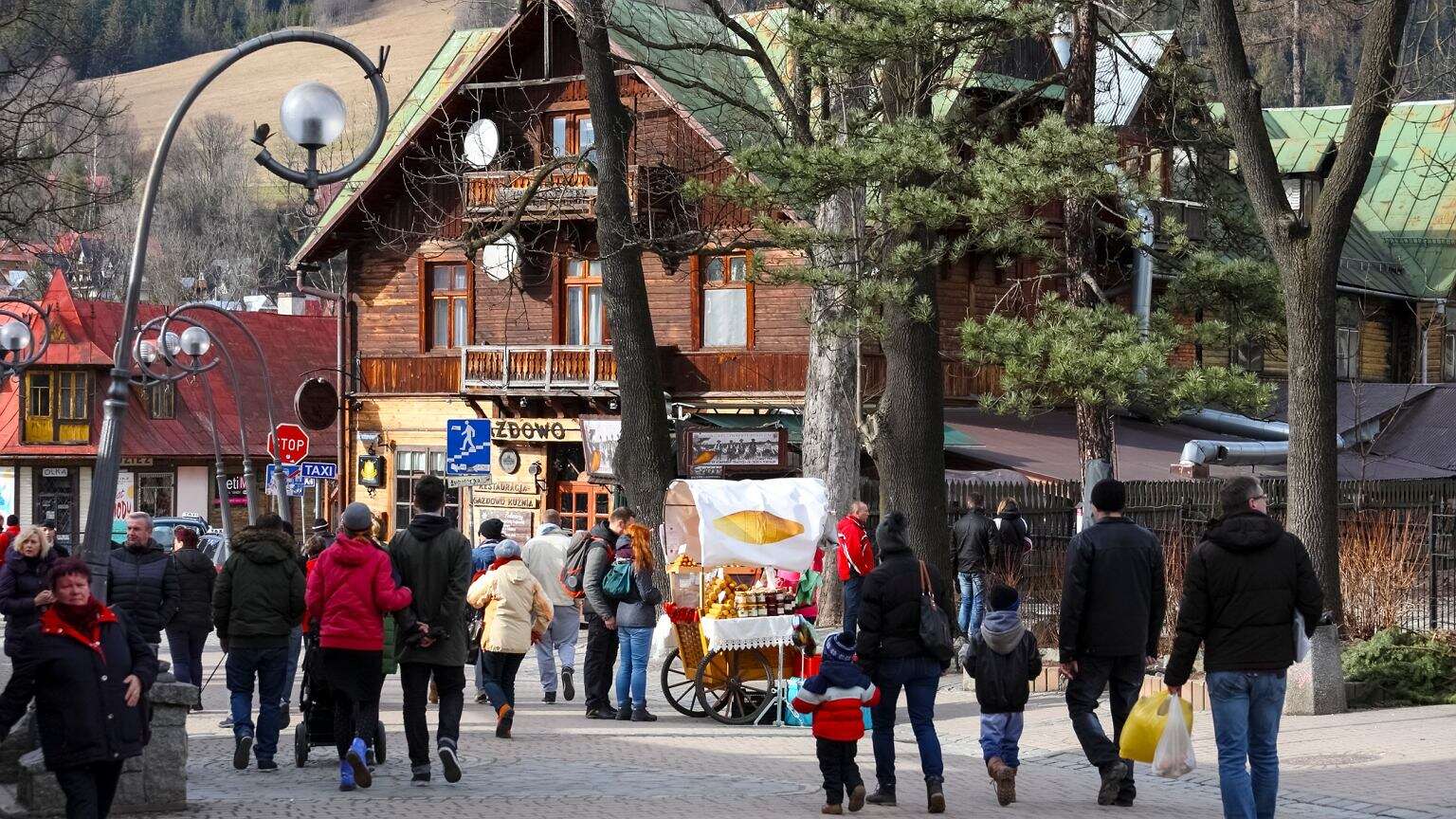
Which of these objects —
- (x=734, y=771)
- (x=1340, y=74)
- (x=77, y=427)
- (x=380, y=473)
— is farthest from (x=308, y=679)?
(x=1340, y=74)

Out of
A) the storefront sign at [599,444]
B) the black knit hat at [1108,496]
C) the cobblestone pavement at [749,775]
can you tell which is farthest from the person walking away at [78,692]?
the storefront sign at [599,444]

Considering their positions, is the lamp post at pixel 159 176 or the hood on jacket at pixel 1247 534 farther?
the lamp post at pixel 159 176

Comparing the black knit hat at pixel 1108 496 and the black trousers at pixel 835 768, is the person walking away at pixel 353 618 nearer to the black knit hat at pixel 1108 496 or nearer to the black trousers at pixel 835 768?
the black trousers at pixel 835 768

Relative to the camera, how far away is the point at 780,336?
33.4 m

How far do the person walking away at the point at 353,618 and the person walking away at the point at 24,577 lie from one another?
13.9 feet

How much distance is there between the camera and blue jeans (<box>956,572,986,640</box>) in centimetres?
1998

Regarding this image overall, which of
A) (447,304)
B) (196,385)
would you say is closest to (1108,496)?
(447,304)

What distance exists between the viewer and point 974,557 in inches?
783

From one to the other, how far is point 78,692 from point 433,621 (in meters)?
3.49

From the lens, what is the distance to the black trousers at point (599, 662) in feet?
53.0

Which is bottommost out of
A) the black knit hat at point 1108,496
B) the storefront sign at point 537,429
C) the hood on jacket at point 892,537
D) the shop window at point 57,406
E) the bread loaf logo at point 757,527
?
the bread loaf logo at point 757,527

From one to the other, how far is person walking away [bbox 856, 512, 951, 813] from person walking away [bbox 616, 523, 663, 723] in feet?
16.2

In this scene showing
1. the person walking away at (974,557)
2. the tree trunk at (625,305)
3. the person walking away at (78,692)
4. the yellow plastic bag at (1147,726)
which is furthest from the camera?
the tree trunk at (625,305)

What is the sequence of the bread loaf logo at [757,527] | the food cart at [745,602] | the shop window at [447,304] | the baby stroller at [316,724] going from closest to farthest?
the baby stroller at [316,724] → the food cart at [745,602] → the bread loaf logo at [757,527] → the shop window at [447,304]
